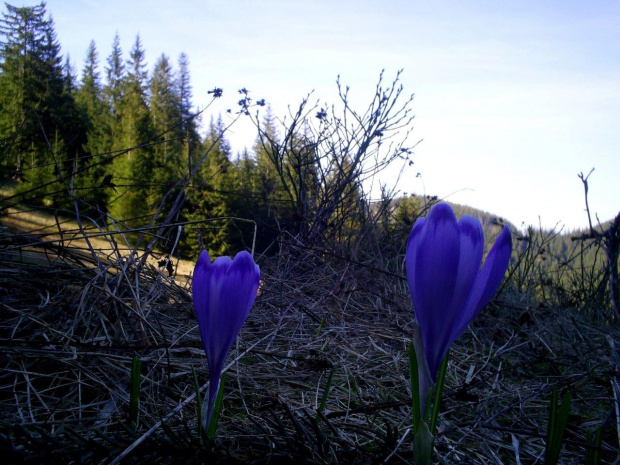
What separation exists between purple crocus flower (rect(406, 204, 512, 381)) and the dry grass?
0.18m

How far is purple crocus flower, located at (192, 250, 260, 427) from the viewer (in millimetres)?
835

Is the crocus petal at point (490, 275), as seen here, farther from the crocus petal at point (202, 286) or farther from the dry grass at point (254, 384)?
the crocus petal at point (202, 286)

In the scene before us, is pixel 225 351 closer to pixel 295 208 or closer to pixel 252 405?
pixel 252 405

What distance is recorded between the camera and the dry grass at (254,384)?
2.69ft

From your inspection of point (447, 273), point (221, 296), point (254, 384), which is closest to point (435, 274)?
point (447, 273)

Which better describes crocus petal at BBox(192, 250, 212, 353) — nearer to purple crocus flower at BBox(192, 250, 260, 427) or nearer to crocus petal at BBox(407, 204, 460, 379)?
purple crocus flower at BBox(192, 250, 260, 427)

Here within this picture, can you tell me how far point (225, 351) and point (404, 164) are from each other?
159 inches

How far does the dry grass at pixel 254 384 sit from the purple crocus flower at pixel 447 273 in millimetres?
183

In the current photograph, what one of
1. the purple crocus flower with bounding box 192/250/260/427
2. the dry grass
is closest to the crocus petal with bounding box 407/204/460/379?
the dry grass

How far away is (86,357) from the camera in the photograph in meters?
1.36

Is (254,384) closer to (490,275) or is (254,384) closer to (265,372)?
(265,372)

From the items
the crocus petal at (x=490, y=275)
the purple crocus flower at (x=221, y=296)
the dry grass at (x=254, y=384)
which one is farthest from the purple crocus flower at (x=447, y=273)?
the purple crocus flower at (x=221, y=296)

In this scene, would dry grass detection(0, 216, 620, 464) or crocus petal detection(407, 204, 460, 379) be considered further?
dry grass detection(0, 216, 620, 464)

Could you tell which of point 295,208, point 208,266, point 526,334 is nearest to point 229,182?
point 295,208
